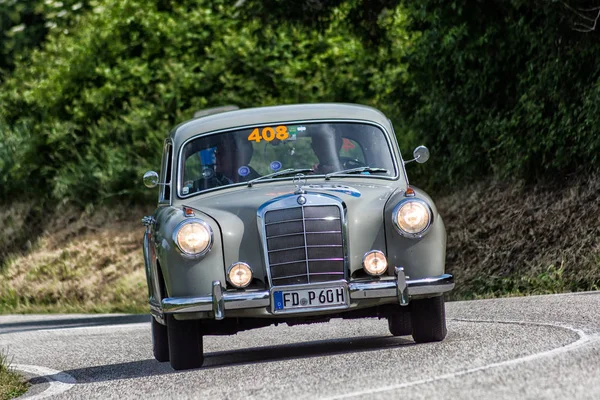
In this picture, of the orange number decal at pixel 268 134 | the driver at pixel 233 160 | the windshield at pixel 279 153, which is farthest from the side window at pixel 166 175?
the orange number decal at pixel 268 134

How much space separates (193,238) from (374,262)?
51.6 inches

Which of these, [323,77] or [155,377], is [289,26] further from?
[155,377]

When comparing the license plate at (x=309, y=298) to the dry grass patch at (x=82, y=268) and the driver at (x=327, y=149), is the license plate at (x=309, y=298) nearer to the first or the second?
the driver at (x=327, y=149)

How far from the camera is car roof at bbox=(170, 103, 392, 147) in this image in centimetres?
1065

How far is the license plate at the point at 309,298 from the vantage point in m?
9.09

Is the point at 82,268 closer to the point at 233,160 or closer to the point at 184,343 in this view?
the point at 233,160

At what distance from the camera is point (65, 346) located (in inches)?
548

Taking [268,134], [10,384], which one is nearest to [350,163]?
[268,134]

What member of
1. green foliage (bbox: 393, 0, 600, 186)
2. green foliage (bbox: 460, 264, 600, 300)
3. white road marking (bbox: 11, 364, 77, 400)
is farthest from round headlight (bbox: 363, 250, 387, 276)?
green foliage (bbox: 393, 0, 600, 186)

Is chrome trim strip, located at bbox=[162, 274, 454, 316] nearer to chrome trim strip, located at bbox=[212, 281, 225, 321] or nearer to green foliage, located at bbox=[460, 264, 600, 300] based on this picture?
chrome trim strip, located at bbox=[212, 281, 225, 321]

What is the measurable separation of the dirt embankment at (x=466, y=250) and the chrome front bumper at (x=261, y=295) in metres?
6.07

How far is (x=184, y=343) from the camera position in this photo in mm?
9680

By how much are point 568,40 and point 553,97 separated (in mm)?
798

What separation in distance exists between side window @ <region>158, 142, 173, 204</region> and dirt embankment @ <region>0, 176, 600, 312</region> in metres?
5.80
